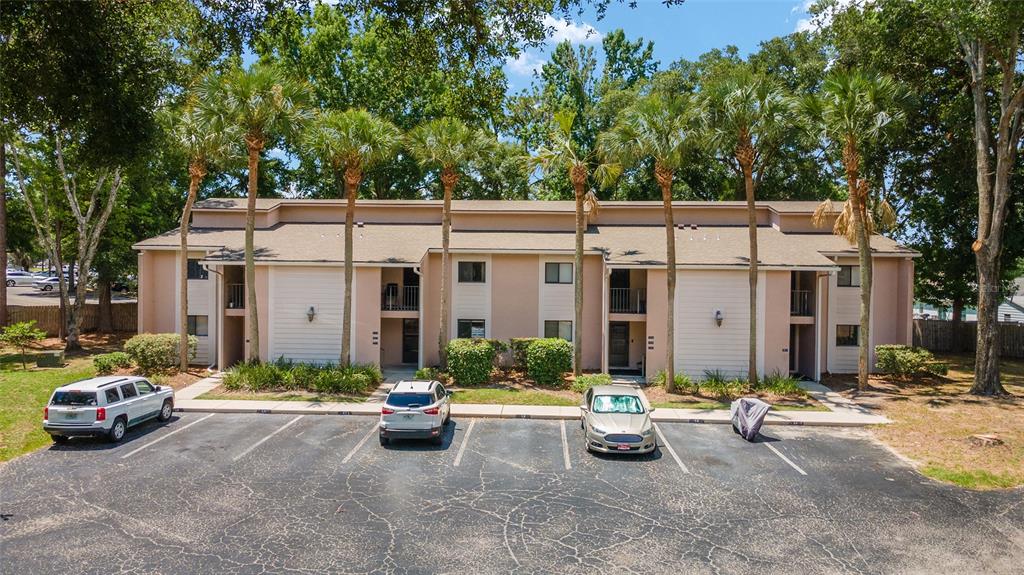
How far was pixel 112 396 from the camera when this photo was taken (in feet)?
46.1

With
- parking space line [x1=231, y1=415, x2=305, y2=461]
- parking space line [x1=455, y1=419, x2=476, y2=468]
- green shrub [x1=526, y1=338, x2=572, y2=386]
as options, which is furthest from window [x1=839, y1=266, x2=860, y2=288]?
parking space line [x1=231, y1=415, x2=305, y2=461]

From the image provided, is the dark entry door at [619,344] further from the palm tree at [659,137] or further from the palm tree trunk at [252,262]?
the palm tree trunk at [252,262]

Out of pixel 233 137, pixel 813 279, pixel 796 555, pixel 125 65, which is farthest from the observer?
pixel 813 279

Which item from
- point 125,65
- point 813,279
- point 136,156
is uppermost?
point 125,65

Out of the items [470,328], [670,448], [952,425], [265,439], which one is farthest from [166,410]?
[952,425]

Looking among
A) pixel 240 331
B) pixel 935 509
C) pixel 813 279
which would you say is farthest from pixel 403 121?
pixel 935 509

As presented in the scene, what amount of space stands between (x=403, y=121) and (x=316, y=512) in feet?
120

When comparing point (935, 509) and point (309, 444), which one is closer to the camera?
point (935, 509)

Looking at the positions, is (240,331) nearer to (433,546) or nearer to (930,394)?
(433,546)

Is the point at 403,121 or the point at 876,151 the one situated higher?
the point at 403,121

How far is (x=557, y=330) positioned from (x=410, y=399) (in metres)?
11.5

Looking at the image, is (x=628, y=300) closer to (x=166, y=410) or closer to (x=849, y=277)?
(x=849, y=277)

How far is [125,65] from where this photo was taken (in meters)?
9.84

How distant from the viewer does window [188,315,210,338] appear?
24766 mm
